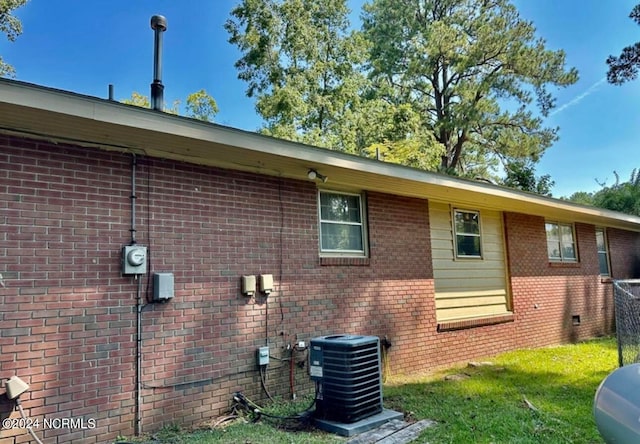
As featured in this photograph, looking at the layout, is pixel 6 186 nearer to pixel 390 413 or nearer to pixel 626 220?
pixel 390 413

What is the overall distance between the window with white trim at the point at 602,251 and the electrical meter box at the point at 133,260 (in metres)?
11.8

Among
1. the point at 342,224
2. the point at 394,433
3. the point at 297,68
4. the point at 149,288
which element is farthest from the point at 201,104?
the point at 394,433

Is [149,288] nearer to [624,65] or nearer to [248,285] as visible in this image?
[248,285]

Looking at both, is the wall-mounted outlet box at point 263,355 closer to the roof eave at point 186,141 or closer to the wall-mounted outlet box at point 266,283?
the wall-mounted outlet box at point 266,283

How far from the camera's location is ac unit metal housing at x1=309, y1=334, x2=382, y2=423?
4.36 m

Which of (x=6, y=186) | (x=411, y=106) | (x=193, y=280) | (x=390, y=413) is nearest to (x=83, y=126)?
(x=6, y=186)

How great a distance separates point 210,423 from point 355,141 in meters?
15.4

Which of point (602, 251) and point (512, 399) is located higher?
point (602, 251)

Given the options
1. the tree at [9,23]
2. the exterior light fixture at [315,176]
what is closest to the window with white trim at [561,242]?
the exterior light fixture at [315,176]

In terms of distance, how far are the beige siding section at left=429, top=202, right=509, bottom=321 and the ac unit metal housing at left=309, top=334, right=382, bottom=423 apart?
3.40m

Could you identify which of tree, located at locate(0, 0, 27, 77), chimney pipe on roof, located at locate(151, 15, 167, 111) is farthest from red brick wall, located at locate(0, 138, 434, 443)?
tree, located at locate(0, 0, 27, 77)

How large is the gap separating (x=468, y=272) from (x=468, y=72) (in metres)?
14.4

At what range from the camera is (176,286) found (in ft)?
15.2

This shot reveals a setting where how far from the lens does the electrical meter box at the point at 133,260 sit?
14.0ft
